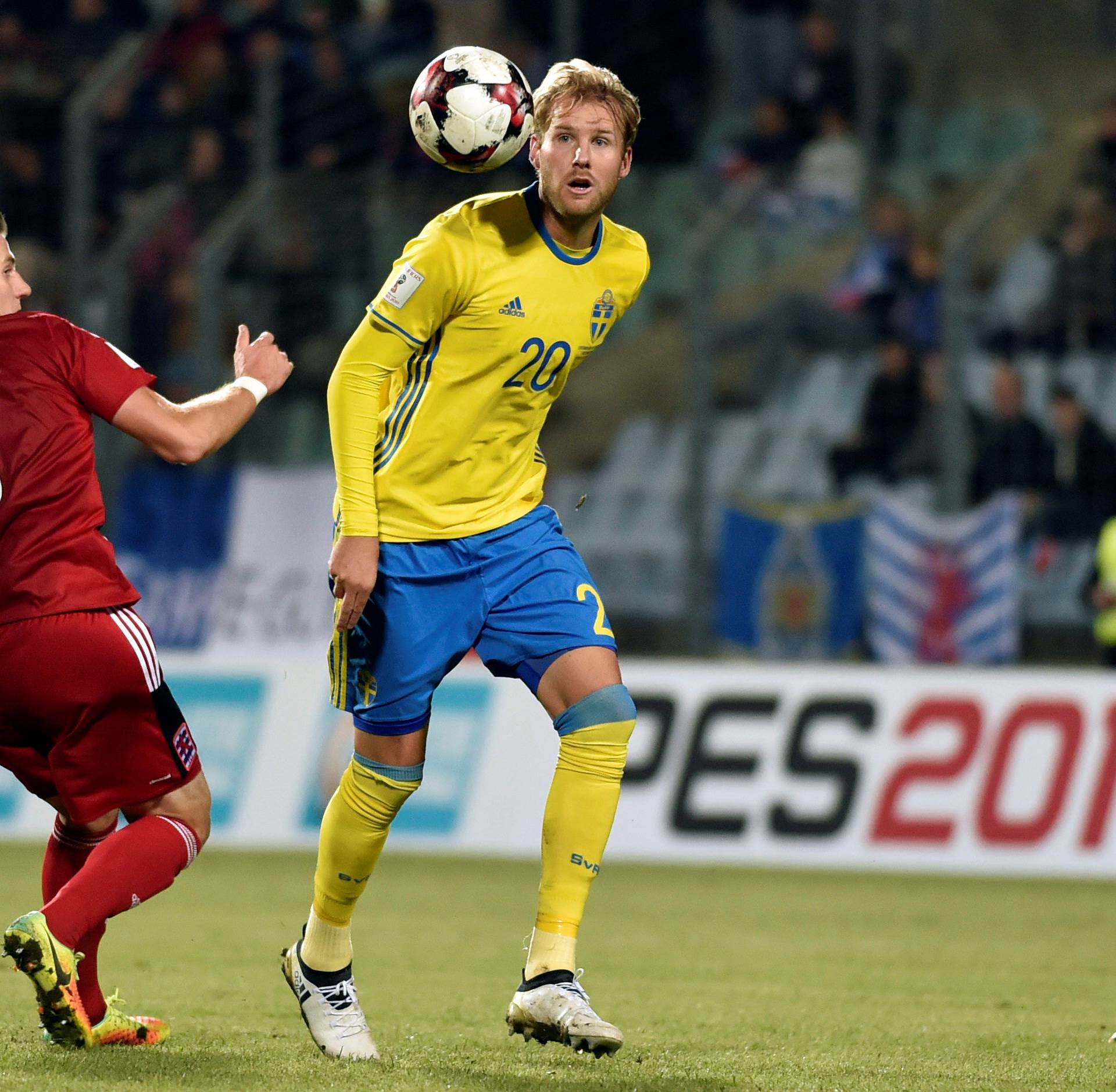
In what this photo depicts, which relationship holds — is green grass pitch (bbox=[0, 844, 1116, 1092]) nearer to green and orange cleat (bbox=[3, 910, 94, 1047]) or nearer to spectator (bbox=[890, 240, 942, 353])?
green and orange cleat (bbox=[3, 910, 94, 1047])

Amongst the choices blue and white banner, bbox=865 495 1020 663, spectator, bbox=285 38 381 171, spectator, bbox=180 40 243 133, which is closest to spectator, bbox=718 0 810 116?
spectator, bbox=285 38 381 171

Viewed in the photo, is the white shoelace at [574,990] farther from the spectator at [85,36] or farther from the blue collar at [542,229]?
the spectator at [85,36]

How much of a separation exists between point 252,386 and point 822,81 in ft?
35.3

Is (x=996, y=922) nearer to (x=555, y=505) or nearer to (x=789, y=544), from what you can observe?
Result: (x=789, y=544)

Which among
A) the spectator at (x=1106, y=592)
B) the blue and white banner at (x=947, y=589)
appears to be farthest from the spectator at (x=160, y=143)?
the spectator at (x=1106, y=592)

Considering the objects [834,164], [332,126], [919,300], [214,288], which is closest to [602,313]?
[214,288]

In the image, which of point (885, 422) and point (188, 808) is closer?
point (188, 808)

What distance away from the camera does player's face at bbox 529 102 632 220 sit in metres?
4.54

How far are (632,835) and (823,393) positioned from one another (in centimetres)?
348

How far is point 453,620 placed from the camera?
4.63 metres

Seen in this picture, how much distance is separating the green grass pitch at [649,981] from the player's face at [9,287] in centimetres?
163

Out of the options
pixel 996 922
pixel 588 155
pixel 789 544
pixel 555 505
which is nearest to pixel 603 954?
pixel 996 922

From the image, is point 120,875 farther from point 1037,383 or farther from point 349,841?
point 1037,383

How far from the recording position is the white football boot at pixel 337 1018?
15.1 ft
